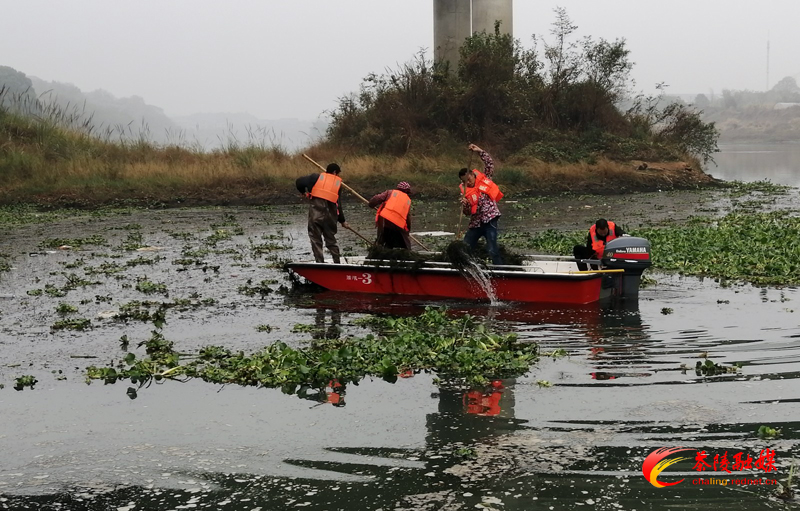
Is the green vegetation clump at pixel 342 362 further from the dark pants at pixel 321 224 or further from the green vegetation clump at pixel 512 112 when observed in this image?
the green vegetation clump at pixel 512 112

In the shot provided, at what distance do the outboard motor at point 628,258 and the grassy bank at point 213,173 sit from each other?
64.0ft

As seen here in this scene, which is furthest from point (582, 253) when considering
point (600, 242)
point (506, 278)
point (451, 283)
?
point (451, 283)

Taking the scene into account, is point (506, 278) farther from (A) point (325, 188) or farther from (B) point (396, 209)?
(A) point (325, 188)

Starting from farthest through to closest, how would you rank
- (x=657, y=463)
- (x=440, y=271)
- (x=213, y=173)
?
(x=213, y=173) → (x=440, y=271) → (x=657, y=463)

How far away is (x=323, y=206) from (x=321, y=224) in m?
0.27

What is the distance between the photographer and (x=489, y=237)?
Result: 14.0 meters

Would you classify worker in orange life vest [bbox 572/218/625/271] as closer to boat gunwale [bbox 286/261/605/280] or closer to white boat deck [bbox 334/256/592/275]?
white boat deck [bbox 334/256/592/275]

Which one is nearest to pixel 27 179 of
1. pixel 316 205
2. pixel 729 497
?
pixel 316 205

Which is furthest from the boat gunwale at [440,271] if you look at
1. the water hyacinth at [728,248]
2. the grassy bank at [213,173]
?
the grassy bank at [213,173]

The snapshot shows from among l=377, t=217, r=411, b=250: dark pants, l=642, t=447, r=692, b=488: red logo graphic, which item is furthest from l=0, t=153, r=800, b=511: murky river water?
l=377, t=217, r=411, b=250: dark pants

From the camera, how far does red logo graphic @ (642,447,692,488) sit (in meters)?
6.26

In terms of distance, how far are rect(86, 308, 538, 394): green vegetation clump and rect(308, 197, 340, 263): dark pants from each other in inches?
181

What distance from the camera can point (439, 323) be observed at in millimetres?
11594

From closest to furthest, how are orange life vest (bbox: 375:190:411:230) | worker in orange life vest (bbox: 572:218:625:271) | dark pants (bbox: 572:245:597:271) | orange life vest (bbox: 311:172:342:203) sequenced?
worker in orange life vest (bbox: 572:218:625:271) → dark pants (bbox: 572:245:597:271) → orange life vest (bbox: 375:190:411:230) → orange life vest (bbox: 311:172:342:203)
